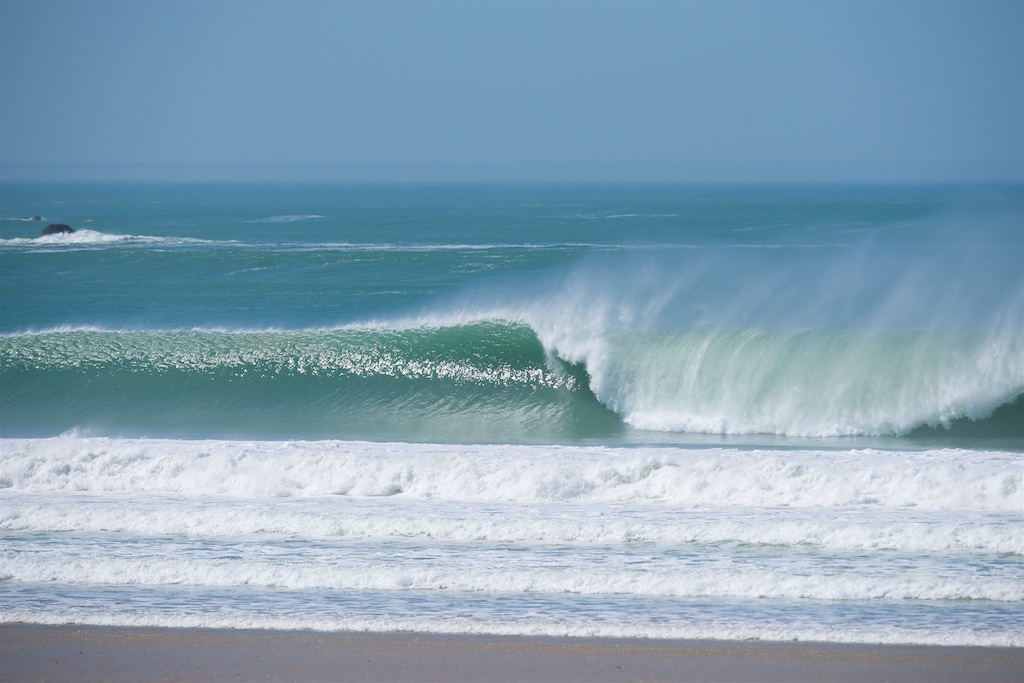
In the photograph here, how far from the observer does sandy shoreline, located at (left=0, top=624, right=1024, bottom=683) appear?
4770 millimetres

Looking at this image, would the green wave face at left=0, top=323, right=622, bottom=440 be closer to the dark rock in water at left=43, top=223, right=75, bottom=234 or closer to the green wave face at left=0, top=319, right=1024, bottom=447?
the green wave face at left=0, top=319, right=1024, bottom=447

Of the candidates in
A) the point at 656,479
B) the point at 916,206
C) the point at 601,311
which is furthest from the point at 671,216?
the point at 656,479

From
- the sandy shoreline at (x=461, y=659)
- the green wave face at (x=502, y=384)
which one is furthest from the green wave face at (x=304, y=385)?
the sandy shoreline at (x=461, y=659)

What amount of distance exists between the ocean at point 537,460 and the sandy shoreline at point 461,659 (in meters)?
0.18

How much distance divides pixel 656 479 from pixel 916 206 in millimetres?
62660

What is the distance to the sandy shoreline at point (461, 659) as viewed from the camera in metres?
4.77

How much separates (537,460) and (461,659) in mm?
3749

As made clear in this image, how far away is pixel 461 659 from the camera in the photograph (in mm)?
4988

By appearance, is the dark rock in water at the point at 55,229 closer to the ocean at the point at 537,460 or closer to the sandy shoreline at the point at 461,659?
the ocean at the point at 537,460

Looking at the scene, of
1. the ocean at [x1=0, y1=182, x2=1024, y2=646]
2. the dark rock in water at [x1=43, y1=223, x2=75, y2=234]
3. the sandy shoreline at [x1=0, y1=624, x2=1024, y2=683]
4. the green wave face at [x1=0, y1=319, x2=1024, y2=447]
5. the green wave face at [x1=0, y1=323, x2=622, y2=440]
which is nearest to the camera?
the sandy shoreline at [x1=0, y1=624, x2=1024, y2=683]

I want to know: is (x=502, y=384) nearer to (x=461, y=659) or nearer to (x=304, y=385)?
(x=304, y=385)

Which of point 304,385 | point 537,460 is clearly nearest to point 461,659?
point 537,460

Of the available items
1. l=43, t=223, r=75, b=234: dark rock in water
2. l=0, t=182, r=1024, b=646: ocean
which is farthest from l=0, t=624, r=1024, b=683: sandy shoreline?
l=43, t=223, r=75, b=234: dark rock in water

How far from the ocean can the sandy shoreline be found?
0.18 meters
